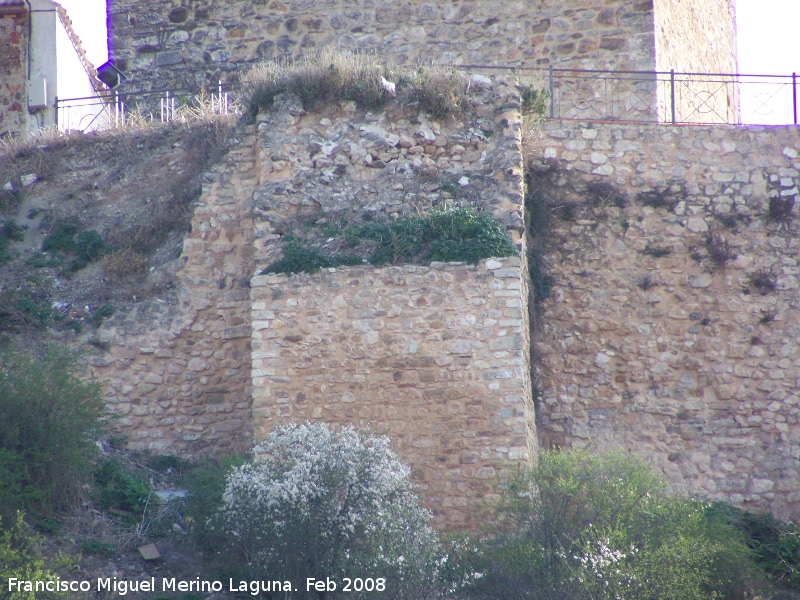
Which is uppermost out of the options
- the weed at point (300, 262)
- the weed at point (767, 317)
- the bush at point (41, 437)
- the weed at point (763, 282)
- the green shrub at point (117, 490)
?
the weed at point (300, 262)

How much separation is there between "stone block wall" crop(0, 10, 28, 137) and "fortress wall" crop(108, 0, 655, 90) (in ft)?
9.18

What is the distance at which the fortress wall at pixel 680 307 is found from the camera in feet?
37.2

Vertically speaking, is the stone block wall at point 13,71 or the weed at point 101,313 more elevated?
the stone block wall at point 13,71

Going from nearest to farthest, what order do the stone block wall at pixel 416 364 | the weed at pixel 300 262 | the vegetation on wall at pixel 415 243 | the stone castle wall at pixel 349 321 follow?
the stone block wall at pixel 416 364, the stone castle wall at pixel 349 321, the vegetation on wall at pixel 415 243, the weed at pixel 300 262

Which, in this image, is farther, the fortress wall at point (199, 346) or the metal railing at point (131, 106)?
the metal railing at point (131, 106)

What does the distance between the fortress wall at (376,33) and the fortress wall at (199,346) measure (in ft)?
14.2

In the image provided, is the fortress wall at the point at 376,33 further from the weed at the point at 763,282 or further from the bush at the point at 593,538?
the bush at the point at 593,538

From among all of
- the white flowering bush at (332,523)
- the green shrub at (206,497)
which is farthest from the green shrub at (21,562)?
the white flowering bush at (332,523)

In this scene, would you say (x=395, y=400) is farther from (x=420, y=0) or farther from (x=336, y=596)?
(x=420, y=0)

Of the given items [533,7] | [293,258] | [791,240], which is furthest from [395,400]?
[533,7]

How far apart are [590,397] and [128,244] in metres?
5.45

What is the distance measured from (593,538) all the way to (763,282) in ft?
16.4

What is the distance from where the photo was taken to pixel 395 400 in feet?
31.8

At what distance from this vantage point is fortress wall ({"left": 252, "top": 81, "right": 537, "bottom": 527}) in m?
9.54
